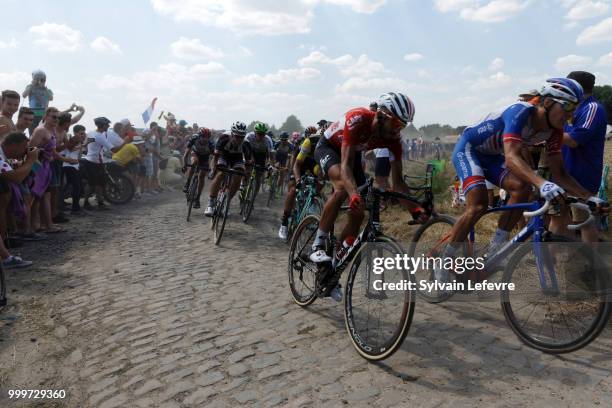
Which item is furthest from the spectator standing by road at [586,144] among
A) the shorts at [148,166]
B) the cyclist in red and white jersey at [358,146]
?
the shorts at [148,166]

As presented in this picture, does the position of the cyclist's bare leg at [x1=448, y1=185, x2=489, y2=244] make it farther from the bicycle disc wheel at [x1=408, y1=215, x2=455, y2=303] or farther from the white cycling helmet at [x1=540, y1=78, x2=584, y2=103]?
the white cycling helmet at [x1=540, y1=78, x2=584, y2=103]

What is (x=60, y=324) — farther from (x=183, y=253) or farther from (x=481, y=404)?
(x=481, y=404)

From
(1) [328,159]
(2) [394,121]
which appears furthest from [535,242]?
(1) [328,159]

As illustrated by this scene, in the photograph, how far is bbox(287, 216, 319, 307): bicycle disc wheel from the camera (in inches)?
198

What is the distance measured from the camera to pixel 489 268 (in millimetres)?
4297

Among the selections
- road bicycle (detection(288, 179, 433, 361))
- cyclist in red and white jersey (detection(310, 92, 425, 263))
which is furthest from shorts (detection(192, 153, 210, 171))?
road bicycle (detection(288, 179, 433, 361))

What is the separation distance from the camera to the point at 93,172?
11.9m

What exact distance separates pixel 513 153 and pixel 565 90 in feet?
2.15

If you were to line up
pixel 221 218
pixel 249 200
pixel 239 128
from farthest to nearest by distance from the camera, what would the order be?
1. pixel 249 200
2. pixel 239 128
3. pixel 221 218

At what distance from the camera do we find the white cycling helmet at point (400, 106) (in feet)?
13.5

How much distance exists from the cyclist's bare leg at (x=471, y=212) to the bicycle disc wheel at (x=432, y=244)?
0.98 ft

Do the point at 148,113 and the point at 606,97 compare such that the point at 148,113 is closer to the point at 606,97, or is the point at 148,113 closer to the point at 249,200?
the point at 249,200

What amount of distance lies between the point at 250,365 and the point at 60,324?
2.44m

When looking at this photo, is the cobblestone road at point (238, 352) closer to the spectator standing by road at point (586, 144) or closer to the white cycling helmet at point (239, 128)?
the spectator standing by road at point (586, 144)
